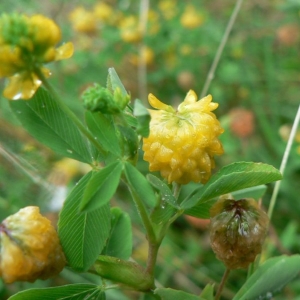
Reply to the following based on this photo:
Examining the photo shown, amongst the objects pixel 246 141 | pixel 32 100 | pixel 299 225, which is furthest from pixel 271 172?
pixel 246 141

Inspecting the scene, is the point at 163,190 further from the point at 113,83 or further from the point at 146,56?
the point at 146,56

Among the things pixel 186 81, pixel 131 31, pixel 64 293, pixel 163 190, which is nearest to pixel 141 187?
pixel 163 190

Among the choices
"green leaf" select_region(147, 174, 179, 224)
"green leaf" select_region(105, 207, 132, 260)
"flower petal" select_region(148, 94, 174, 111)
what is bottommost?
"green leaf" select_region(105, 207, 132, 260)

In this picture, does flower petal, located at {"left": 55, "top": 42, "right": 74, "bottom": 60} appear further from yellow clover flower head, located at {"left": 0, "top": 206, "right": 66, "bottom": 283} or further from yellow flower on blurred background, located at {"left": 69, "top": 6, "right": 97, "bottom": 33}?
yellow flower on blurred background, located at {"left": 69, "top": 6, "right": 97, "bottom": 33}

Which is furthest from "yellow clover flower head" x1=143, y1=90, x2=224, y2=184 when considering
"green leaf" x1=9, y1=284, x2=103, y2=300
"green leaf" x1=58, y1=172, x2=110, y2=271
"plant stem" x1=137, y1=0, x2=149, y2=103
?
"plant stem" x1=137, y1=0, x2=149, y2=103

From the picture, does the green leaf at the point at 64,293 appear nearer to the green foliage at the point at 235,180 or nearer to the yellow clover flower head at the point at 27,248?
the yellow clover flower head at the point at 27,248

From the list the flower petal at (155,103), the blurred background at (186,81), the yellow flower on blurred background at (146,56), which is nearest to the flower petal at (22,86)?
the flower petal at (155,103)
